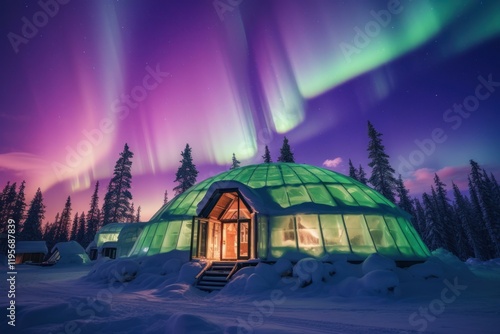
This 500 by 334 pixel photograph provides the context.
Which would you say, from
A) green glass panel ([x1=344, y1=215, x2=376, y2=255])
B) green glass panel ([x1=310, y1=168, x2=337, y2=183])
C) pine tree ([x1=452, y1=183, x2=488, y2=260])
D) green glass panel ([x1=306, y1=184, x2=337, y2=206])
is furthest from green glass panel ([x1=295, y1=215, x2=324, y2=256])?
pine tree ([x1=452, y1=183, x2=488, y2=260])

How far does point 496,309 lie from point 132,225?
3127cm

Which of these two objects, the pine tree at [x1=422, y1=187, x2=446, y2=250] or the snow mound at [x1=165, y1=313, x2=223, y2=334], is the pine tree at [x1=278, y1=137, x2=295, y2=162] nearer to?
the pine tree at [x1=422, y1=187, x2=446, y2=250]

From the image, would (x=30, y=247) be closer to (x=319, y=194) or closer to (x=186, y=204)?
(x=186, y=204)

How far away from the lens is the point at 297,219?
14750 millimetres

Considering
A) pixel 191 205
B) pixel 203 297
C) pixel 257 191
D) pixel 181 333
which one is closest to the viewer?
pixel 181 333

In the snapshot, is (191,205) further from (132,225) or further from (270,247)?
(132,225)

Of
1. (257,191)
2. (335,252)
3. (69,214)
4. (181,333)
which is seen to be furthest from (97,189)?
(181,333)

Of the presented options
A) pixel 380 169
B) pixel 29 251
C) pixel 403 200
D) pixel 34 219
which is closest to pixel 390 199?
pixel 380 169

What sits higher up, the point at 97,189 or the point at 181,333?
the point at 97,189

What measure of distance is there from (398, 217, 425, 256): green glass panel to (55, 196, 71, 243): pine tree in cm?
7777

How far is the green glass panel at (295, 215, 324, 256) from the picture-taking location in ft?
45.5

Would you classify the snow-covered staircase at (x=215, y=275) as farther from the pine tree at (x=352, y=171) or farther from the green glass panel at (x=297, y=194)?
the pine tree at (x=352, y=171)

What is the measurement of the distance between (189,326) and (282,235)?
33.6ft

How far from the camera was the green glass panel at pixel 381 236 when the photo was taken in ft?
46.6
